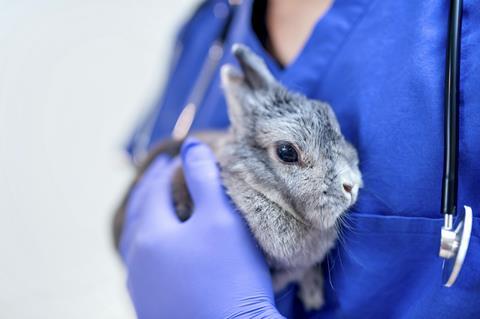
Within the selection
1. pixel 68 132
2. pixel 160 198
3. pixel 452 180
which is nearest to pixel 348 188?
pixel 452 180

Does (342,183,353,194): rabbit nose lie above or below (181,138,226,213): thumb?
below

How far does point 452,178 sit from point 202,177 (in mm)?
449

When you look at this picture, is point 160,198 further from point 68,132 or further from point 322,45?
point 68,132

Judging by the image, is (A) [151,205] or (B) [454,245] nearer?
(B) [454,245]

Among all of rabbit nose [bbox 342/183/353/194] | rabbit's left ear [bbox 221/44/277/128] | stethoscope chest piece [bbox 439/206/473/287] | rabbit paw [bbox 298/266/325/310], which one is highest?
rabbit's left ear [bbox 221/44/277/128]

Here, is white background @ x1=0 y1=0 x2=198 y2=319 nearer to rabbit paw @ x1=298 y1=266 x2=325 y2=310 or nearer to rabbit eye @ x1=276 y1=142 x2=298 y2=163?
rabbit paw @ x1=298 y1=266 x2=325 y2=310

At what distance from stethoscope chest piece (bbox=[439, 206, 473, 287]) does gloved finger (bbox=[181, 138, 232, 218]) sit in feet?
1.30

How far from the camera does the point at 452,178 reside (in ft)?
1.80

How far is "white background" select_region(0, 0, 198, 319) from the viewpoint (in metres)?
1.96

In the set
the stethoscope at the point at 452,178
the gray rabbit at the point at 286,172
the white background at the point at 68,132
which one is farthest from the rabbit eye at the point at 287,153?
the white background at the point at 68,132

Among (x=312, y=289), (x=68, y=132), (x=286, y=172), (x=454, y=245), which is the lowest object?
(x=312, y=289)

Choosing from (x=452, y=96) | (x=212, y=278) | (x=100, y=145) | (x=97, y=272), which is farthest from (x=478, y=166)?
(x=100, y=145)

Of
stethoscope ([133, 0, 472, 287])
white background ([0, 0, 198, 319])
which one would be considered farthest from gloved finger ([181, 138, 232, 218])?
white background ([0, 0, 198, 319])

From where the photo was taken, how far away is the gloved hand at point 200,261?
734 mm
